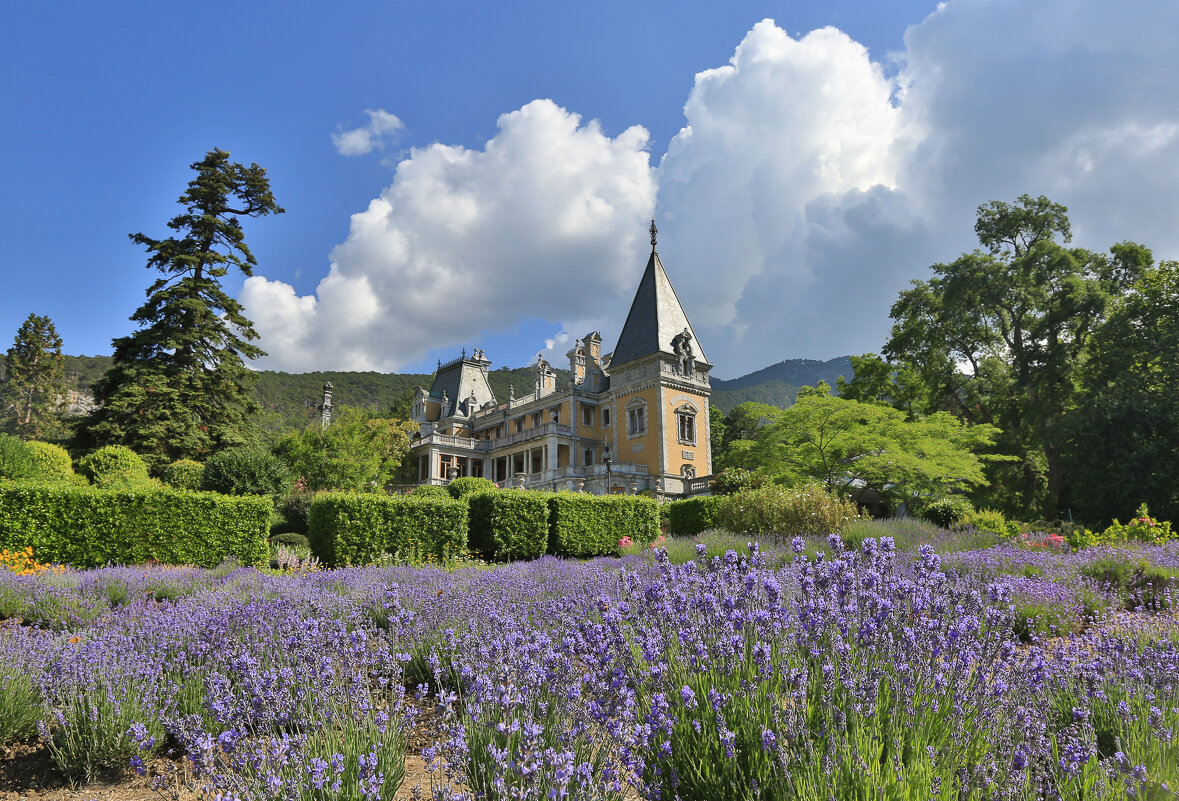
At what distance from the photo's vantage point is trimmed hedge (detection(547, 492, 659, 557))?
16062 mm

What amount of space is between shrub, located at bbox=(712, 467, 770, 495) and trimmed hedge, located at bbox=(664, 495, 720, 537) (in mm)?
4186

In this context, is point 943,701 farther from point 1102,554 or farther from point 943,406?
point 943,406

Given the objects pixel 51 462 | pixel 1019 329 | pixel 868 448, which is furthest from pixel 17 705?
pixel 1019 329

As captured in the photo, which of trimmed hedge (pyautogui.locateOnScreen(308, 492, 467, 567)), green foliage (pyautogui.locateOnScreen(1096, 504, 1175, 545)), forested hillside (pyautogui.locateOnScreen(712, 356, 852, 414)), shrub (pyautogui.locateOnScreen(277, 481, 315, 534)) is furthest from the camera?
forested hillside (pyautogui.locateOnScreen(712, 356, 852, 414))

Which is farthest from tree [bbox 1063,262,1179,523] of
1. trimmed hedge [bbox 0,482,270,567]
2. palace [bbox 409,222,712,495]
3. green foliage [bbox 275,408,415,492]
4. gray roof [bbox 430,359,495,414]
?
gray roof [bbox 430,359,495,414]

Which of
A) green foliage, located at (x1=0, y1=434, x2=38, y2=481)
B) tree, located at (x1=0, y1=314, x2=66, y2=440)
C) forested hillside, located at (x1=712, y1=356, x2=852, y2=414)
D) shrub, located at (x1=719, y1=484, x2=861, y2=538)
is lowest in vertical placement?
shrub, located at (x1=719, y1=484, x2=861, y2=538)

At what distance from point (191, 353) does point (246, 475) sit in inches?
382

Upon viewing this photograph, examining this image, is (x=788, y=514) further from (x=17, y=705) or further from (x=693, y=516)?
(x=17, y=705)

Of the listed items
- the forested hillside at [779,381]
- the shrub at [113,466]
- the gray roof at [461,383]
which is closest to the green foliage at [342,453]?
the shrub at [113,466]

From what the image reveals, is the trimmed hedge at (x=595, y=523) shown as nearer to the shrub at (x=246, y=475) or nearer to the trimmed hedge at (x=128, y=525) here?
the trimmed hedge at (x=128, y=525)

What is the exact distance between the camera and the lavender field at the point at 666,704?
2332mm

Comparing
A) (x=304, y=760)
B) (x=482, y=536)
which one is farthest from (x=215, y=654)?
(x=482, y=536)

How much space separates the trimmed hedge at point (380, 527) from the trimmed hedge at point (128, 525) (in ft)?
3.87

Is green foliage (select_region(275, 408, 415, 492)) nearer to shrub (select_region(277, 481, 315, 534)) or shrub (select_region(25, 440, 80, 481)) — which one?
shrub (select_region(277, 481, 315, 534))
